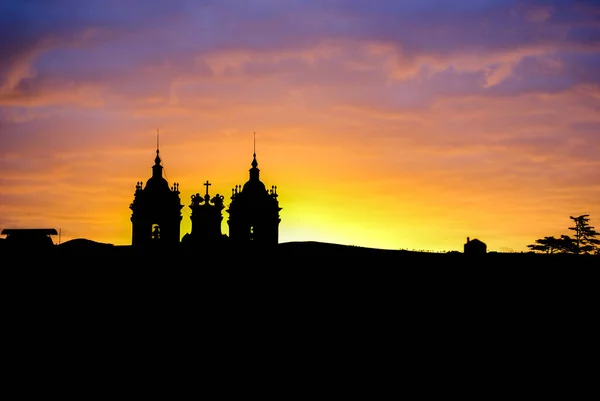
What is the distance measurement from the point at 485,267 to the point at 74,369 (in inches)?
975

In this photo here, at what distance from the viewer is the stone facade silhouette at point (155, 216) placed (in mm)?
64875

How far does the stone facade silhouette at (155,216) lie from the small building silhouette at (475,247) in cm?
1835

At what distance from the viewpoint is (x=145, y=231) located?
65.0 metres

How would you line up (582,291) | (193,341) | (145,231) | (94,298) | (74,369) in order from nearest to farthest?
(74,369) < (193,341) < (94,298) < (582,291) < (145,231)

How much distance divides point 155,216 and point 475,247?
67.1 ft

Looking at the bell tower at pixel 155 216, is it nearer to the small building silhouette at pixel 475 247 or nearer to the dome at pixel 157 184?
the dome at pixel 157 184

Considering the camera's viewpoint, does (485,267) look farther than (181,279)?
Yes

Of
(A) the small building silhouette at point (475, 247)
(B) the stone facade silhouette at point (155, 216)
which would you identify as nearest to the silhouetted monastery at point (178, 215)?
(B) the stone facade silhouette at point (155, 216)

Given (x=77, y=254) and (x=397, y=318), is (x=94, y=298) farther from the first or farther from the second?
(x=397, y=318)

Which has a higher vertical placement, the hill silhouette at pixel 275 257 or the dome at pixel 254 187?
the dome at pixel 254 187

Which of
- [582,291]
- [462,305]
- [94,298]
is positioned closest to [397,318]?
[462,305]

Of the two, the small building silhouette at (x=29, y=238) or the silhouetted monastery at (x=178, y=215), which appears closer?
the small building silhouette at (x=29, y=238)

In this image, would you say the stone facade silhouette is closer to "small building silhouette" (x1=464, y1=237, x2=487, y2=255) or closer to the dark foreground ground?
the dark foreground ground

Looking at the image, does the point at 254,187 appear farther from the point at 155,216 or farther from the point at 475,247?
the point at 475,247
